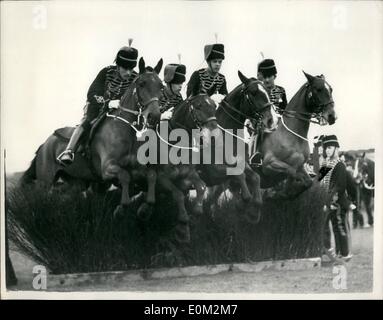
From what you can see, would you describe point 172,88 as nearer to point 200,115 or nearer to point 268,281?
point 200,115

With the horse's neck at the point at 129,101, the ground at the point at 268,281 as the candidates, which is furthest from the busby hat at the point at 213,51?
the ground at the point at 268,281

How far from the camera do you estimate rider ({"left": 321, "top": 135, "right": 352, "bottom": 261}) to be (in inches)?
332

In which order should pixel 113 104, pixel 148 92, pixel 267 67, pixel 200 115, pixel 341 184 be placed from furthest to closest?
pixel 341 184
pixel 267 67
pixel 113 104
pixel 200 115
pixel 148 92

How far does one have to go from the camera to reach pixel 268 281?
8281 millimetres

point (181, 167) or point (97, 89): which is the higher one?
point (97, 89)

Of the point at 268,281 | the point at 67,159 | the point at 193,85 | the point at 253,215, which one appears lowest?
the point at 268,281

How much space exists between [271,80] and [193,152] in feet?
3.98

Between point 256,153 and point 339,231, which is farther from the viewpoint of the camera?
point 339,231

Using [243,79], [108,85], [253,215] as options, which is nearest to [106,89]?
[108,85]

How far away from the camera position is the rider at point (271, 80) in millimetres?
8289

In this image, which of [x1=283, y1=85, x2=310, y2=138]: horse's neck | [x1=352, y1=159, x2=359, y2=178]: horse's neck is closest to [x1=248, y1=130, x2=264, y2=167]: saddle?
[x1=283, y1=85, x2=310, y2=138]: horse's neck

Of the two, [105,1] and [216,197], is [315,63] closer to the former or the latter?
[216,197]

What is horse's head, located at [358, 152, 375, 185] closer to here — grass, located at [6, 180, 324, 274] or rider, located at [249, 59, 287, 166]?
grass, located at [6, 180, 324, 274]

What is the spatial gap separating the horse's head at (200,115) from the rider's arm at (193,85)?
11cm
